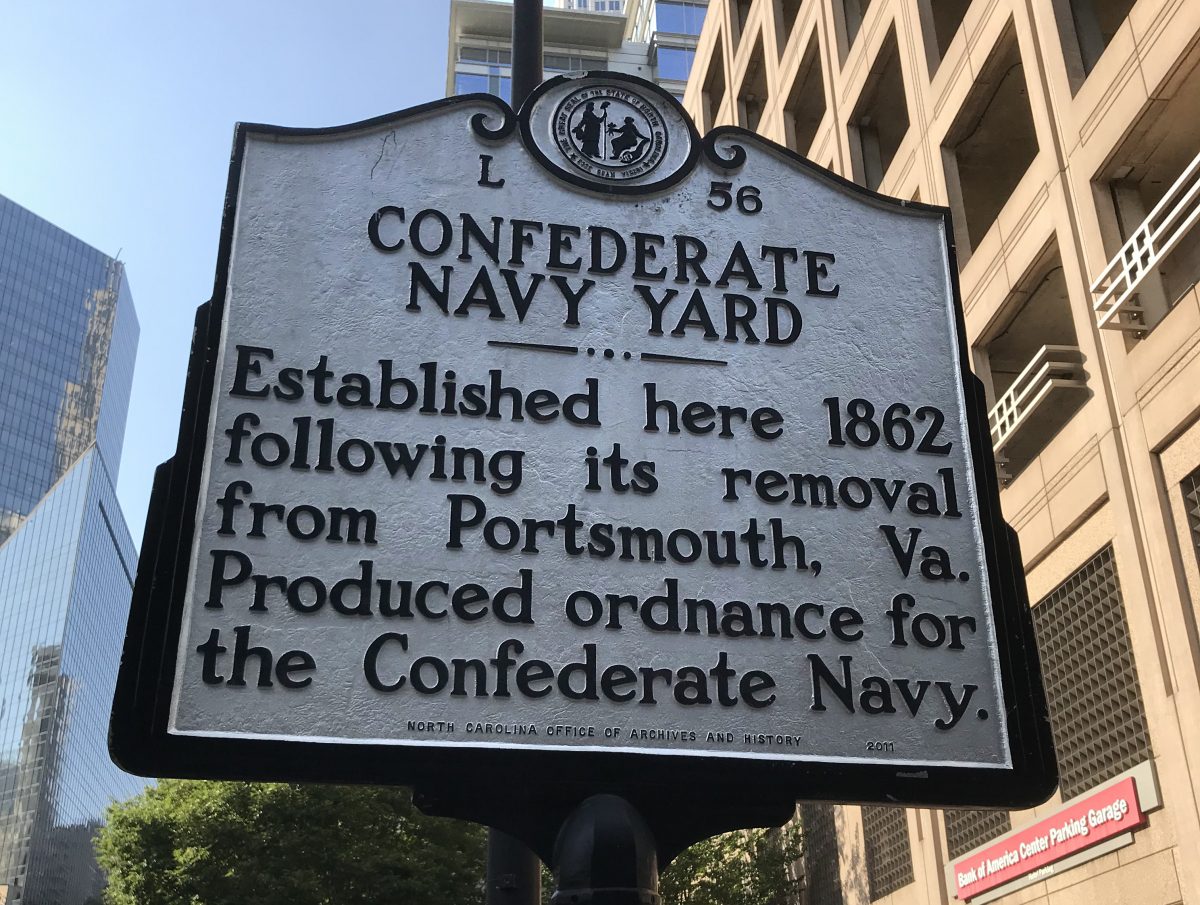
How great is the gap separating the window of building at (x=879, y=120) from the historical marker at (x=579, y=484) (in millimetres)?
21235

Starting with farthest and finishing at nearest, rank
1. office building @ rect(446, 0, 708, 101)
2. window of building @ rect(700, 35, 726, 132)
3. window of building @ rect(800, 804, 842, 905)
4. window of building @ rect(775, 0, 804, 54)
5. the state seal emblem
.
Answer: office building @ rect(446, 0, 708, 101)
window of building @ rect(700, 35, 726, 132)
window of building @ rect(775, 0, 804, 54)
window of building @ rect(800, 804, 842, 905)
the state seal emblem

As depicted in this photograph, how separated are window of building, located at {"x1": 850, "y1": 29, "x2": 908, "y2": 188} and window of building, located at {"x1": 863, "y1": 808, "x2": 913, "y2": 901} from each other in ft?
40.9

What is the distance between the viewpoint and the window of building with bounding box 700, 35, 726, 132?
38531mm

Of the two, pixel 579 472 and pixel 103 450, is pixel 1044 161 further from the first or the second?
pixel 103 450

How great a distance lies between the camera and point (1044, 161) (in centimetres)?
1836

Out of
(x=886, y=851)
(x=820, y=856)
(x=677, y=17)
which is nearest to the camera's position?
(x=886, y=851)

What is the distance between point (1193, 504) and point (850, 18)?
17239mm

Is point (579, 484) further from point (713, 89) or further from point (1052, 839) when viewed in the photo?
point (713, 89)

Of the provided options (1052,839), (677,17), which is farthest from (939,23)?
(677,17)

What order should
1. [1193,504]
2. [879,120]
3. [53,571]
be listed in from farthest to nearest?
[53,571]
[879,120]
[1193,504]

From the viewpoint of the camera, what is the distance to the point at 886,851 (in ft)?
74.2

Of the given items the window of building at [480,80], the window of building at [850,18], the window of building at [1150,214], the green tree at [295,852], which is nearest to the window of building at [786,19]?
the window of building at [850,18]

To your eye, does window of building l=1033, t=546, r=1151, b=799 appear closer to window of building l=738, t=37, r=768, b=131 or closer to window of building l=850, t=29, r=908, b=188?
window of building l=850, t=29, r=908, b=188

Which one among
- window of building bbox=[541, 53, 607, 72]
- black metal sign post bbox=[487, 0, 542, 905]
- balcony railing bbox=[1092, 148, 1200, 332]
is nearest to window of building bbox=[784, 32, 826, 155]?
balcony railing bbox=[1092, 148, 1200, 332]
